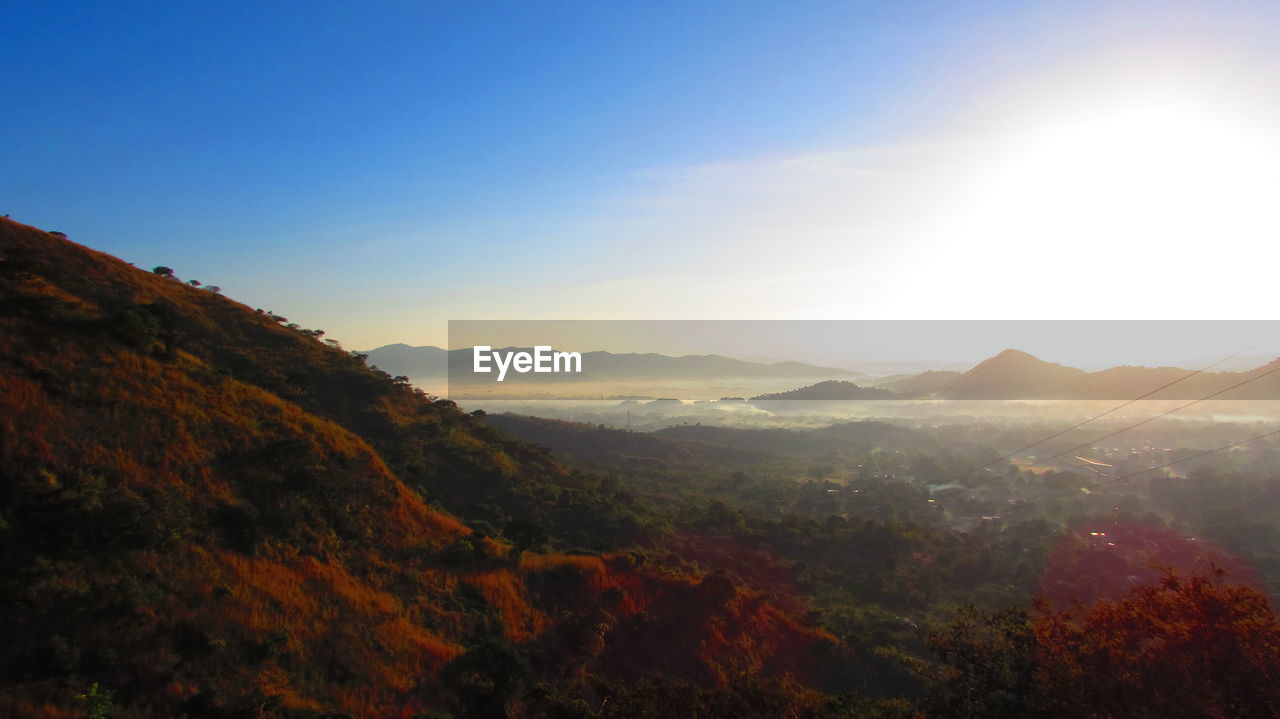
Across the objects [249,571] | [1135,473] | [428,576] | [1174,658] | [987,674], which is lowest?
[1135,473]

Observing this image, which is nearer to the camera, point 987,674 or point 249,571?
point 987,674

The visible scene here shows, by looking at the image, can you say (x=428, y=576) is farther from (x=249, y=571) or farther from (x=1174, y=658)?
(x=1174, y=658)

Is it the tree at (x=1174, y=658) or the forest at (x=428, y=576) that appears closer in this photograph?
the tree at (x=1174, y=658)

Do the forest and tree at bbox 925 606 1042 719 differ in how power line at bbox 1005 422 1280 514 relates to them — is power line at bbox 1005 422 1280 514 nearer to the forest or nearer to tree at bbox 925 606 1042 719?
the forest

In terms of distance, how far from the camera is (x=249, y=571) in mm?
12891

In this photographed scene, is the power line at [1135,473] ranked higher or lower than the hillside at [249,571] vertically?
lower

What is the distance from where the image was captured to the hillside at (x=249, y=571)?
9.78 m

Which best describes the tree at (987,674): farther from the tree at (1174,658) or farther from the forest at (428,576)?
the tree at (1174,658)

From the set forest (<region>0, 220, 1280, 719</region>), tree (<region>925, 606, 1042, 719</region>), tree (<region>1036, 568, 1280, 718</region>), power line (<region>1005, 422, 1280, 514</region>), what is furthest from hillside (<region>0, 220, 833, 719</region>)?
power line (<region>1005, 422, 1280, 514</region>)

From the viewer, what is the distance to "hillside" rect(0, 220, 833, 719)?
9.78m

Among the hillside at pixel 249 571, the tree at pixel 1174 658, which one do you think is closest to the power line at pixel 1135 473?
the hillside at pixel 249 571

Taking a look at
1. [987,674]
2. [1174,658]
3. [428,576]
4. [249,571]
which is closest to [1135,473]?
[987,674]

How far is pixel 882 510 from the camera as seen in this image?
47844 millimetres

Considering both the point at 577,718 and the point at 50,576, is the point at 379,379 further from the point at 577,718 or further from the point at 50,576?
the point at 577,718
